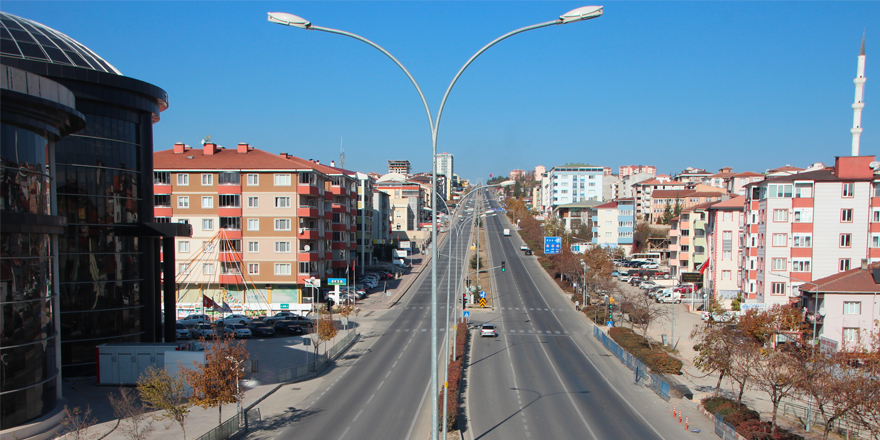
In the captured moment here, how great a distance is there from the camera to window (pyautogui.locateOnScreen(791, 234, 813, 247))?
154 feet

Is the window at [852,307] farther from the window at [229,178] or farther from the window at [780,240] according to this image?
the window at [229,178]

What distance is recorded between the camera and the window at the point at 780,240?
157 feet

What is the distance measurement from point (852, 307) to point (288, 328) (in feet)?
138

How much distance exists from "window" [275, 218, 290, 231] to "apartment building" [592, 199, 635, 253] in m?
65.6

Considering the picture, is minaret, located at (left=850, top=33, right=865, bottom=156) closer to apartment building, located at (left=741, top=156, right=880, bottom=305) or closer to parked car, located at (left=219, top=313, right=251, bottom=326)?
apartment building, located at (left=741, top=156, right=880, bottom=305)

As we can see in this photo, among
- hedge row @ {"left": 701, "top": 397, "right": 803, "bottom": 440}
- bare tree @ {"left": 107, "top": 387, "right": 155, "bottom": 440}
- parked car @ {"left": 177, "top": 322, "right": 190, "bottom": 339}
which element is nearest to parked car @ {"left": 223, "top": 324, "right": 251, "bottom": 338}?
parked car @ {"left": 177, "top": 322, "right": 190, "bottom": 339}

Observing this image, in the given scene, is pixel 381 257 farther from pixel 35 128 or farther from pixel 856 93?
pixel 35 128

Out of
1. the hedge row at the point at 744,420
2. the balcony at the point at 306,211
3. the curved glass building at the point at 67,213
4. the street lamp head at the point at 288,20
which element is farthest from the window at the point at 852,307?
the balcony at the point at 306,211

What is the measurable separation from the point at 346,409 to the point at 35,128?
1681cm

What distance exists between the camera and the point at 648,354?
34.6 meters

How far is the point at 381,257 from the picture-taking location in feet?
329

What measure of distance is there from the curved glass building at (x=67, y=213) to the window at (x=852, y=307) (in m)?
44.4

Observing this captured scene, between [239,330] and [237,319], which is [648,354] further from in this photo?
[237,319]

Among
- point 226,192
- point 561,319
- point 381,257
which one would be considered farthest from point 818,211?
point 381,257
